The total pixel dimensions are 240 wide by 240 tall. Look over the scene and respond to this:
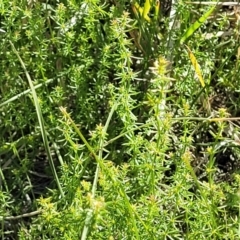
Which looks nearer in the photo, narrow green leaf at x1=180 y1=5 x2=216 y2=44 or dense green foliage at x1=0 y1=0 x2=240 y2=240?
dense green foliage at x1=0 y1=0 x2=240 y2=240

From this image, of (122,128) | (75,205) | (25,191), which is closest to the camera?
(75,205)

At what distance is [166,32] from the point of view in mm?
1888

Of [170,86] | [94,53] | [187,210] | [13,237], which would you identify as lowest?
[13,237]

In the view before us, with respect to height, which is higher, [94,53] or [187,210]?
[94,53]

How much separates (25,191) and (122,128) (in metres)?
0.35

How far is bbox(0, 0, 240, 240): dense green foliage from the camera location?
1556mm

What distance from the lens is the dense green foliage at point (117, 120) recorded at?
1556mm

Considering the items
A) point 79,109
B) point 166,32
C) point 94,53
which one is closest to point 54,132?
point 79,109

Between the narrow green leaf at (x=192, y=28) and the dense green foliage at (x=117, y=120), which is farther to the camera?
the narrow green leaf at (x=192, y=28)

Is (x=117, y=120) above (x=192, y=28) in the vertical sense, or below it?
below

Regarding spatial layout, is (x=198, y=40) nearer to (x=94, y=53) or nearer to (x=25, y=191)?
(x=94, y=53)

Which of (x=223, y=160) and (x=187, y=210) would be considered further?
(x=223, y=160)

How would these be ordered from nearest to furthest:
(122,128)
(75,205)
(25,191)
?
(75,205), (122,128), (25,191)

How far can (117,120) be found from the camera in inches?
71.3
